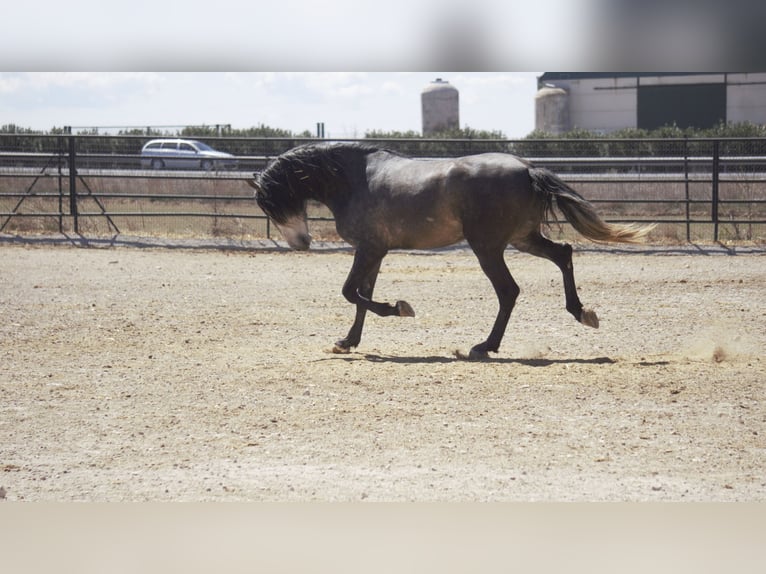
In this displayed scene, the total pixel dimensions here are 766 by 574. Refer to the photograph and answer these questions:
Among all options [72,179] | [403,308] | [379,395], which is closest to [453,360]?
[403,308]

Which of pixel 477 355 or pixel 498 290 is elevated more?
pixel 498 290

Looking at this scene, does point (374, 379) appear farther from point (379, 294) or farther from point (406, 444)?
point (379, 294)

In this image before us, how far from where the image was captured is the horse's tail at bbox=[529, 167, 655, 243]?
618 cm

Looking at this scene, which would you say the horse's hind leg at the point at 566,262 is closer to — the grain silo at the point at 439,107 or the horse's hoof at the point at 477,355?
the horse's hoof at the point at 477,355

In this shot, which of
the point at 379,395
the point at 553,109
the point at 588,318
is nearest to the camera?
the point at 379,395

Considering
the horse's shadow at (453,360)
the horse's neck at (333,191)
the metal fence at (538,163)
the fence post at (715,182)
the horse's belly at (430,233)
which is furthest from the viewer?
the metal fence at (538,163)

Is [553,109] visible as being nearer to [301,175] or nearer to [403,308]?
[301,175]

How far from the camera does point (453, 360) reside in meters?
6.62

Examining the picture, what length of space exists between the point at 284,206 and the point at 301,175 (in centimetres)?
28

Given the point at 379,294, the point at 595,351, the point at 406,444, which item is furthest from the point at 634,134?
the point at 406,444

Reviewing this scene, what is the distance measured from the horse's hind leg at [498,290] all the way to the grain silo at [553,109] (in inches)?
1157

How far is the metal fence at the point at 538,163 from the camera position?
15.1m

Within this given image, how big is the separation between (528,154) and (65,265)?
342 inches

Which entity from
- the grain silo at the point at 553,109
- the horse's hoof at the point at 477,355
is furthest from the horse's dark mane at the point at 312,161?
the grain silo at the point at 553,109
